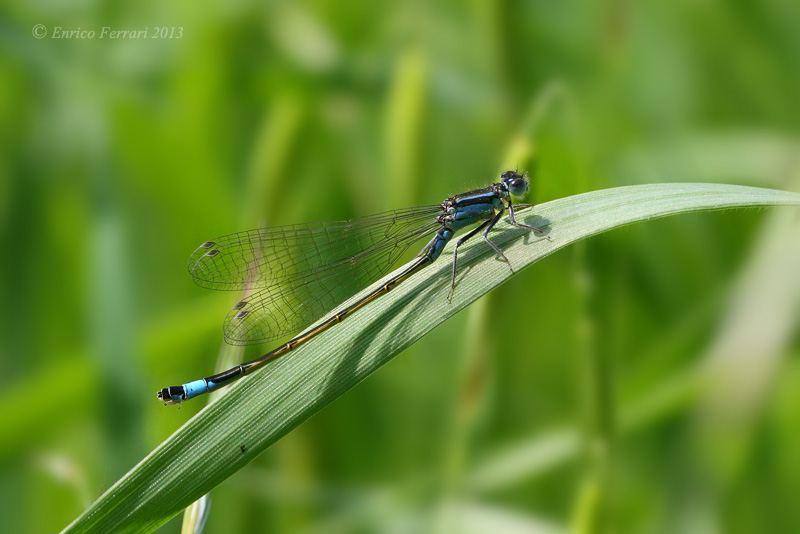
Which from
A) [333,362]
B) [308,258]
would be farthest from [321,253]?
→ [333,362]

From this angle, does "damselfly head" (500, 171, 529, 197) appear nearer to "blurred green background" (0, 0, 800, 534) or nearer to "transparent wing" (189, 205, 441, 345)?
"blurred green background" (0, 0, 800, 534)

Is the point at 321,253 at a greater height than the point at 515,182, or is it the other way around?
the point at 321,253

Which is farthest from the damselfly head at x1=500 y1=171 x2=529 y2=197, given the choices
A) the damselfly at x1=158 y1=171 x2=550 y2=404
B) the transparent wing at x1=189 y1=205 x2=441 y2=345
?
the transparent wing at x1=189 y1=205 x2=441 y2=345

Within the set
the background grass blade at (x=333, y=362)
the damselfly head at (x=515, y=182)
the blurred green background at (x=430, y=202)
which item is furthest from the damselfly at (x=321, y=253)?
the background grass blade at (x=333, y=362)

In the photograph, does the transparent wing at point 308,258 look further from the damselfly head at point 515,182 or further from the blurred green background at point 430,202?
the damselfly head at point 515,182

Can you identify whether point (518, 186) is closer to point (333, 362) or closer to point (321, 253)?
point (321, 253)

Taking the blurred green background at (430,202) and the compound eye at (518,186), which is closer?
the compound eye at (518,186)

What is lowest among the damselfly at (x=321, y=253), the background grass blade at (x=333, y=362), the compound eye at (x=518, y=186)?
the background grass blade at (x=333, y=362)
